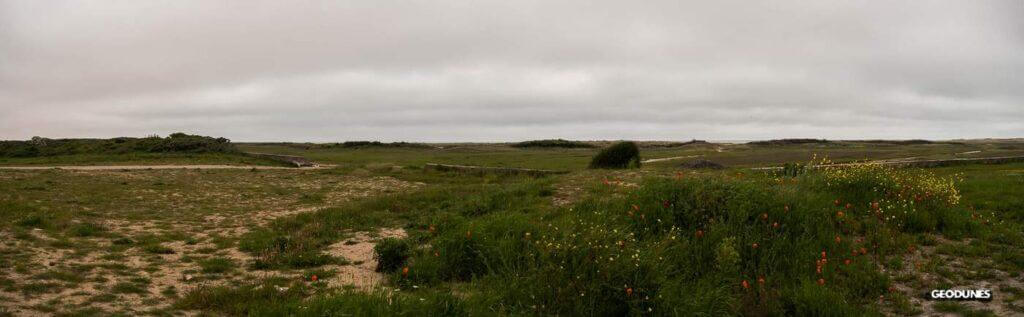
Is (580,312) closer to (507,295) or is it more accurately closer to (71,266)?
(507,295)

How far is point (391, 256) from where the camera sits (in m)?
7.50

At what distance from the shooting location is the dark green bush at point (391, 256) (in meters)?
7.44

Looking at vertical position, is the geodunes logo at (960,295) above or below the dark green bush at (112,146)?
below

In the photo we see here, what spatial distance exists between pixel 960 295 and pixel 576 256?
3.76 metres

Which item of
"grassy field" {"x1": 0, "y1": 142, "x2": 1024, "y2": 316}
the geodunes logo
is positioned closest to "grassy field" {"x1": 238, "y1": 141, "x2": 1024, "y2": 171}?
"grassy field" {"x1": 0, "y1": 142, "x2": 1024, "y2": 316}

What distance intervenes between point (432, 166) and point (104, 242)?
21.8 m

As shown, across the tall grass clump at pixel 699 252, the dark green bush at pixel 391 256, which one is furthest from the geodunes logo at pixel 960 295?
the dark green bush at pixel 391 256

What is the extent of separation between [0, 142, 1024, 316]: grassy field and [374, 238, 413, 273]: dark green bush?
0.08ft

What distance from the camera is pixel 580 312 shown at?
531 cm

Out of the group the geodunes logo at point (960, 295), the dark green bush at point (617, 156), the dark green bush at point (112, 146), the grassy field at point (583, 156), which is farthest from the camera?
the grassy field at point (583, 156)

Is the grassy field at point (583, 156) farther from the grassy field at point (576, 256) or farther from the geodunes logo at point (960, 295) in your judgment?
the geodunes logo at point (960, 295)

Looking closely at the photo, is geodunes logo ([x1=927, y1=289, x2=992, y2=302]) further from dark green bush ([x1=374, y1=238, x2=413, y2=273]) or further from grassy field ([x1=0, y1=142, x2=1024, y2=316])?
dark green bush ([x1=374, y1=238, x2=413, y2=273])

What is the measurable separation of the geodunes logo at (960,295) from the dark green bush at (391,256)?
5.93 meters

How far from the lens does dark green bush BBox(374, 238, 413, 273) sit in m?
7.44
